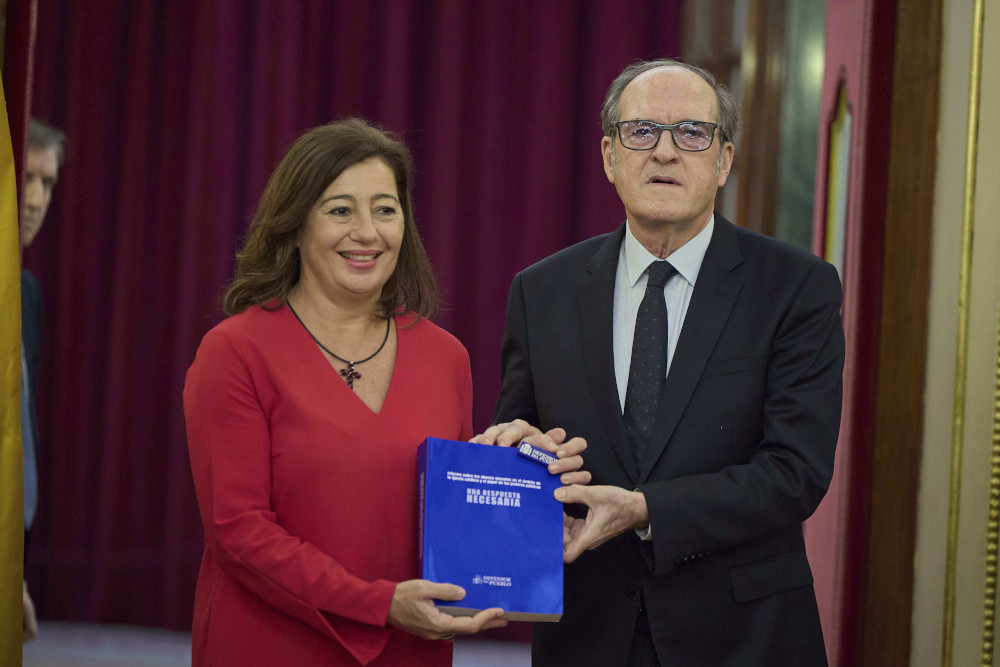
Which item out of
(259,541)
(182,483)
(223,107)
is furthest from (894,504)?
(223,107)

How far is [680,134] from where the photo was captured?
6.36ft

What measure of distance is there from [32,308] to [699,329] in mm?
2457

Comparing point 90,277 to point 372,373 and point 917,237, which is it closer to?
point 372,373

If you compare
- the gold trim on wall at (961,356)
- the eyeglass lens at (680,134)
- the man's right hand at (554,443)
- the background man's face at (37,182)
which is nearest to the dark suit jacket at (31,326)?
the background man's face at (37,182)

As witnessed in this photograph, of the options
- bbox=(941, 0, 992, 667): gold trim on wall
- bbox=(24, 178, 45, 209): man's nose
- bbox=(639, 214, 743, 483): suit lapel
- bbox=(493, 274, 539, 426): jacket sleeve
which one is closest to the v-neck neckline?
bbox=(493, 274, 539, 426): jacket sleeve

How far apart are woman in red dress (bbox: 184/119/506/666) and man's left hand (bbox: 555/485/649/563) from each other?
0.22m

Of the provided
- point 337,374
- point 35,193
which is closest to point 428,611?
point 337,374

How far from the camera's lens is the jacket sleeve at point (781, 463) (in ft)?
5.65

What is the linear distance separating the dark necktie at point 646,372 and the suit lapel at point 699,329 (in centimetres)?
3

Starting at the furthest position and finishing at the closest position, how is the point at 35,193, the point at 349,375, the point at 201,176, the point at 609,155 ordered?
the point at 201,176, the point at 35,193, the point at 609,155, the point at 349,375

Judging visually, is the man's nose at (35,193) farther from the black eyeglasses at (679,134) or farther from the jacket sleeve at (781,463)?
the jacket sleeve at (781,463)

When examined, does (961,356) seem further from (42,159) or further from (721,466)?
(42,159)

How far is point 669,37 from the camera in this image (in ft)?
14.8

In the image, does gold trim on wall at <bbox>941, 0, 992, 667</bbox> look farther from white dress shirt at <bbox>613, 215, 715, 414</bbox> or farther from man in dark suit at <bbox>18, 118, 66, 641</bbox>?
man in dark suit at <bbox>18, 118, 66, 641</bbox>
